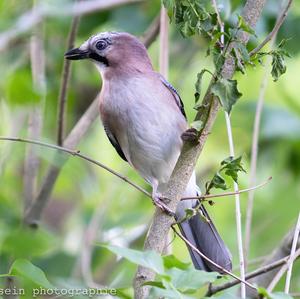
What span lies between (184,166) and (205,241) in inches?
48.1

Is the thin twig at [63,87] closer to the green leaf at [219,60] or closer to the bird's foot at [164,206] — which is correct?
the bird's foot at [164,206]

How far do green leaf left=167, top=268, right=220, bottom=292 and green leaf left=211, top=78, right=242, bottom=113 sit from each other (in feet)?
1.78

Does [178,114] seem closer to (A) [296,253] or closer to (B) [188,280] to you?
(A) [296,253]

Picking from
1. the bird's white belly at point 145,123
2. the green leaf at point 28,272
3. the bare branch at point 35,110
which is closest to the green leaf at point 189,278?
the green leaf at point 28,272

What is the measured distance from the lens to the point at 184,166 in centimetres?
252

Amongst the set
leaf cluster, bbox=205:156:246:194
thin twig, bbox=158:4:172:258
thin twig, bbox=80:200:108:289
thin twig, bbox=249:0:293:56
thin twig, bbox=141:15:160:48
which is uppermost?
thin twig, bbox=141:15:160:48

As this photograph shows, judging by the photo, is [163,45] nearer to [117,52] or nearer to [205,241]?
[117,52]

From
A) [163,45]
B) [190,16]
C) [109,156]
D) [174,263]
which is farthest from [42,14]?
[109,156]

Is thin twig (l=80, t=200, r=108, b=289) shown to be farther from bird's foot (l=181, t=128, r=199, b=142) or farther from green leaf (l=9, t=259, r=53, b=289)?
green leaf (l=9, t=259, r=53, b=289)

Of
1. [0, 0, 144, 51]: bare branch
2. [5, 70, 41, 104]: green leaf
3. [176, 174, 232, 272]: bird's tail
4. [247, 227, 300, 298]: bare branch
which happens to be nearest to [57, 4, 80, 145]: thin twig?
[0, 0, 144, 51]: bare branch

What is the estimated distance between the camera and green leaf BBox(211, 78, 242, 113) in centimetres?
229

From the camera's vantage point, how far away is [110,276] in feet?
15.9

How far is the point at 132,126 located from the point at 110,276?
59.4 inches

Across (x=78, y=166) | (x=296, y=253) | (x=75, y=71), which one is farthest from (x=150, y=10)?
(x=296, y=253)
